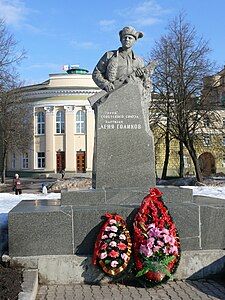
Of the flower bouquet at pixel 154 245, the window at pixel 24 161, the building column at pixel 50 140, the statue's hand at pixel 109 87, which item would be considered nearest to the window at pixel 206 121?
the statue's hand at pixel 109 87

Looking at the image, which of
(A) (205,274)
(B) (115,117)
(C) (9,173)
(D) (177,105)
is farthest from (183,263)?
(C) (9,173)

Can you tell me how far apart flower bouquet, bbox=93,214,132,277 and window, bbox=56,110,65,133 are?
42.9m

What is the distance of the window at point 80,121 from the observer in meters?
47.5

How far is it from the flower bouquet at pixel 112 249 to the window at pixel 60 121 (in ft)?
141

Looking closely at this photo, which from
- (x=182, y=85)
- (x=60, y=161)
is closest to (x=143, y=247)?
(x=182, y=85)

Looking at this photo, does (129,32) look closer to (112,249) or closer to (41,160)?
(112,249)

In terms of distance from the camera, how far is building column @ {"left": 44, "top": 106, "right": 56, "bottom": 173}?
4738 cm

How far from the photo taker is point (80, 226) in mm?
5574

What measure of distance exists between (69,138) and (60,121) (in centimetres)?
248

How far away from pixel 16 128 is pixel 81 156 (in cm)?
1380

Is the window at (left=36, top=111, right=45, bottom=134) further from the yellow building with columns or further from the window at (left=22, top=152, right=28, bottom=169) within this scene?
the window at (left=22, top=152, right=28, bottom=169)

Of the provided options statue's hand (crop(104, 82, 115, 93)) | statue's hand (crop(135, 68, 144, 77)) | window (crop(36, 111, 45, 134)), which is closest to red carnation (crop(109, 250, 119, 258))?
statue's hand (crop(104, 82, 115, 93))

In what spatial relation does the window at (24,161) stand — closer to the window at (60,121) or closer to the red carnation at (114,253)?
the window at (60,121)

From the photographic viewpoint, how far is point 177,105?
2400 centimetres
